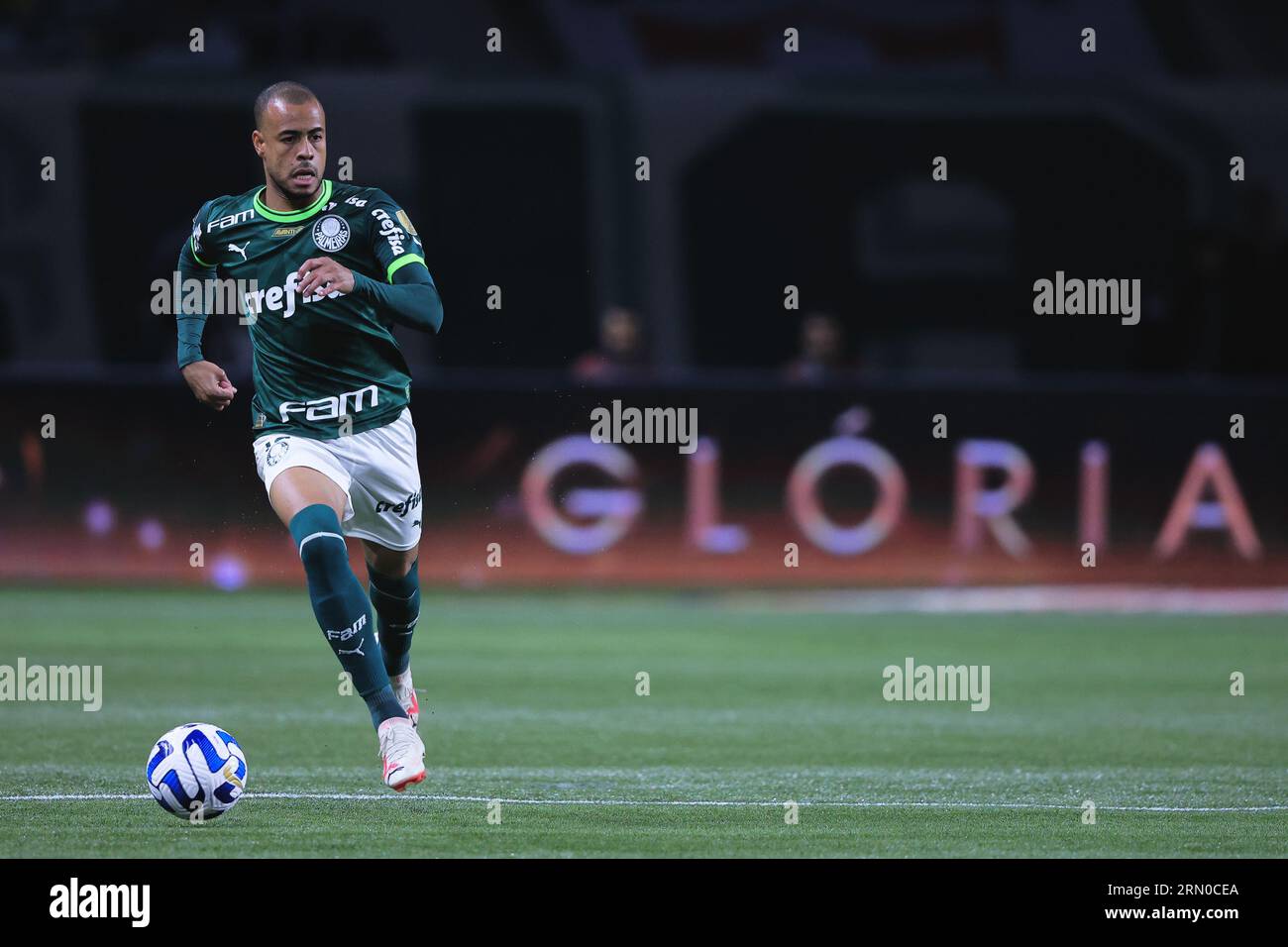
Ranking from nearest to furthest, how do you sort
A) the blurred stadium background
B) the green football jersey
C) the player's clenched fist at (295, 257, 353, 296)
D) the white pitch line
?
1. the player's clenched fist at (295, 257, 353, 296)
2. the white pitch line
3. the green football jersey
4. the blurred stadium background

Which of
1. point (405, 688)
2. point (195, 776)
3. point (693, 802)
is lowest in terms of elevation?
point (693, 802)

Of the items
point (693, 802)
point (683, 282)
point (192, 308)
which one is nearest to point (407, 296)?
point (192, 308)

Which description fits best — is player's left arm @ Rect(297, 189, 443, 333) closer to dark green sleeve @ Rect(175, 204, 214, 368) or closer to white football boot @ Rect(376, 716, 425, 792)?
dark green sleeve @ Rect(175, 204, 214, 368)

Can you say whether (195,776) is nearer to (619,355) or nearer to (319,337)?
(319,337)

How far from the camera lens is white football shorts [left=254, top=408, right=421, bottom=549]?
7902 millimetres

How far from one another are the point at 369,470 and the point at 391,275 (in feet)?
2.44

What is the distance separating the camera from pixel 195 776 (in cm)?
704

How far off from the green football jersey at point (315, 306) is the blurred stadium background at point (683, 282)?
8.34m

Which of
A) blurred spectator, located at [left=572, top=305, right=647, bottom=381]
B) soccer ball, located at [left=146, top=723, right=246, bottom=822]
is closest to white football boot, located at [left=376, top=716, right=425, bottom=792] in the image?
soccer ball, located at [left=146, top=723, right=246, bottom=822]

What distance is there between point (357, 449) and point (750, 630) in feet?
24.2

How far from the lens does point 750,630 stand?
15.1 m

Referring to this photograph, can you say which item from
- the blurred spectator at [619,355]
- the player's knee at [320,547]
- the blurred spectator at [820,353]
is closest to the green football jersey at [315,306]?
the player's knee at [320,547]

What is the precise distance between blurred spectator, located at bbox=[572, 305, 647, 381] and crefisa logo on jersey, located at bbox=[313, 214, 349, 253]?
8974 millimetres
